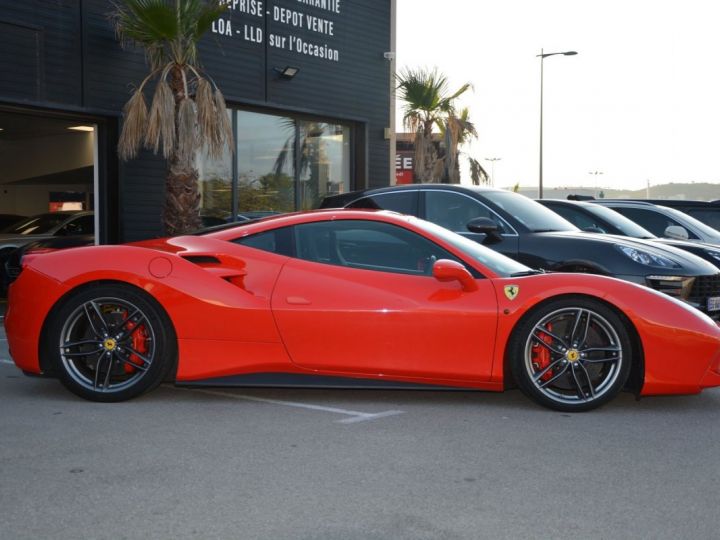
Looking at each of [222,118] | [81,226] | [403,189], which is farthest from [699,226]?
[81,226]

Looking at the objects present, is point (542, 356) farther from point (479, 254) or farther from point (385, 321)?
point (385, 321)

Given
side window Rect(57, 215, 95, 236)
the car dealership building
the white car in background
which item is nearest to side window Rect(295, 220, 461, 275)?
the white car in background

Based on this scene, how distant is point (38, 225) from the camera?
14273mm

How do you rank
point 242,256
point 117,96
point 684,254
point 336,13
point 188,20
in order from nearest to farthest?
point 242,256, point 684,254, point 188,20, point 117,96, point 336,13

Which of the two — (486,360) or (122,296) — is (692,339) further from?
(122,296)

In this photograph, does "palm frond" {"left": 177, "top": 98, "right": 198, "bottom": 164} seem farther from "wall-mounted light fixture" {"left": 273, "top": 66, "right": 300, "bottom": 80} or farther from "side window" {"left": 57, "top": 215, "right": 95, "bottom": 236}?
"wall-mounted light fixture" {"left": 273, "top": 66, "right": 300, "bottom": 80}

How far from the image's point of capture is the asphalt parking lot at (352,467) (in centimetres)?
356

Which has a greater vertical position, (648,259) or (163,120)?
(163,120)

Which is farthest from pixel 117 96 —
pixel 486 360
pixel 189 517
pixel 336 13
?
pixel 189 517

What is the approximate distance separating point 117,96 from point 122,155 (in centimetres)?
171

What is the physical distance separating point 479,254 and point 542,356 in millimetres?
801

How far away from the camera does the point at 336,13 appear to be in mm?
18453

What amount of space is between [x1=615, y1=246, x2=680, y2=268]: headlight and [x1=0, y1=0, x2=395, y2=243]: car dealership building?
8.73 meters

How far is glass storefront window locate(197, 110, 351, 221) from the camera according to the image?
16.5 metres
